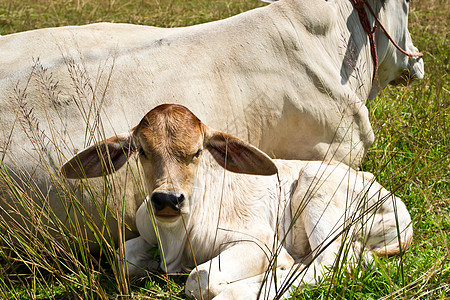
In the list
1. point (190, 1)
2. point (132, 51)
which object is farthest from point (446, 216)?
point (190, 1)

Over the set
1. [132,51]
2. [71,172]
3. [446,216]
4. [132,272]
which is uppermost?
[132,51]

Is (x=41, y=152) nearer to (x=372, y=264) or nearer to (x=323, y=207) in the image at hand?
(x=323, y=207)

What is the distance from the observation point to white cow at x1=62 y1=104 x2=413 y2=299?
3689mm

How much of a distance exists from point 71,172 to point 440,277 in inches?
83.3

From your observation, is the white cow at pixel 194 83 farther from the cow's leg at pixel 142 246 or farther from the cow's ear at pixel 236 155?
the cow's ear at pixel 236 155

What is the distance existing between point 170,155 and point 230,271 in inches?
29.1

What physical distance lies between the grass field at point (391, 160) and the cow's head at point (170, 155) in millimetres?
548

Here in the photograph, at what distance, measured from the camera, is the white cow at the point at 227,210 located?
12.1ft

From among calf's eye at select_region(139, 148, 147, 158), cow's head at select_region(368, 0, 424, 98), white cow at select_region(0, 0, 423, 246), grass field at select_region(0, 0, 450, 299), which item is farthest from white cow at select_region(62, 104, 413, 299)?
cow's head at select_region(368, 0, 424, 98)

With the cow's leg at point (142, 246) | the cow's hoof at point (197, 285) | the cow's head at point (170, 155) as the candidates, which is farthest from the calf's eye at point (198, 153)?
the cow's hoof at point (197, 285)

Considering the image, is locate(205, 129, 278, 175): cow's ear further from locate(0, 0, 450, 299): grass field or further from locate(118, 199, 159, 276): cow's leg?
locate(0, 0, 450, 299): grass field

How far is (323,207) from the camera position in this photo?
4.20 meters

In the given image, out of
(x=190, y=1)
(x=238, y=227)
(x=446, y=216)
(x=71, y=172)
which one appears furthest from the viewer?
(x=190, y=1)

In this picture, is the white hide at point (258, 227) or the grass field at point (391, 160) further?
the white hide at point (258, 227)
